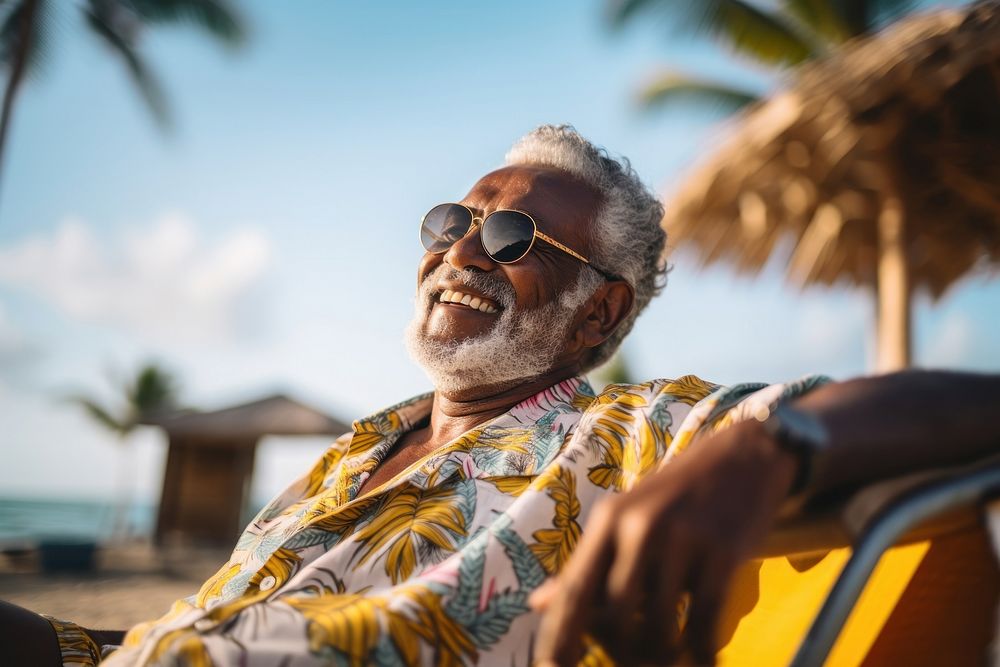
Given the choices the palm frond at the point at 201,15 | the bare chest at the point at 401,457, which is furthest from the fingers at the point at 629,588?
the palm frond at the point at 201,15

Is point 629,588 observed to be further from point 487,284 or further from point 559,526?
point 487,284

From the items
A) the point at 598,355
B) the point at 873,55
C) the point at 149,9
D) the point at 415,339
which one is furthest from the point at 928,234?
the point at 149,9

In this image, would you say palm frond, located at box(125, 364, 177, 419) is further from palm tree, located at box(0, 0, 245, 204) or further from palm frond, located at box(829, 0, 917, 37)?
palm frond, located at box(829, 0, 917, 37)

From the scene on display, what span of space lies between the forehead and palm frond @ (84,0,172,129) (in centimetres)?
1534

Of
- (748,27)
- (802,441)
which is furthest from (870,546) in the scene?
(748,27)

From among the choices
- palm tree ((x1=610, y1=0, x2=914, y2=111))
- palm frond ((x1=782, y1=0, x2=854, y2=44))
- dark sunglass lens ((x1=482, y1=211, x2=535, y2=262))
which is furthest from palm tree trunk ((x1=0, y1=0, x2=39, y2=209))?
dark sunglass lens ((x1=482, y1=211, x2=535, y2=262))

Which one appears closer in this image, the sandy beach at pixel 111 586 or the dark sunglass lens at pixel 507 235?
the dark sunglass lens at pixel 507 235

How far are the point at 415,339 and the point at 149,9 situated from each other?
15.3 metres

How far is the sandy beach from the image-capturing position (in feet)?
20.2

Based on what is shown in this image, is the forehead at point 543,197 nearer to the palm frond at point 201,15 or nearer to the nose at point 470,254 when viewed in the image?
the nose at point 470,254

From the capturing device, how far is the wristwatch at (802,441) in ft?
2.36

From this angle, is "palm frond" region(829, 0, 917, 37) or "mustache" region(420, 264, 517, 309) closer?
"mustache" region(420, 264, 517, 309)

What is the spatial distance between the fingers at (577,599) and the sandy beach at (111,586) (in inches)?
225

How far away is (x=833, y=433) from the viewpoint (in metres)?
0.73
